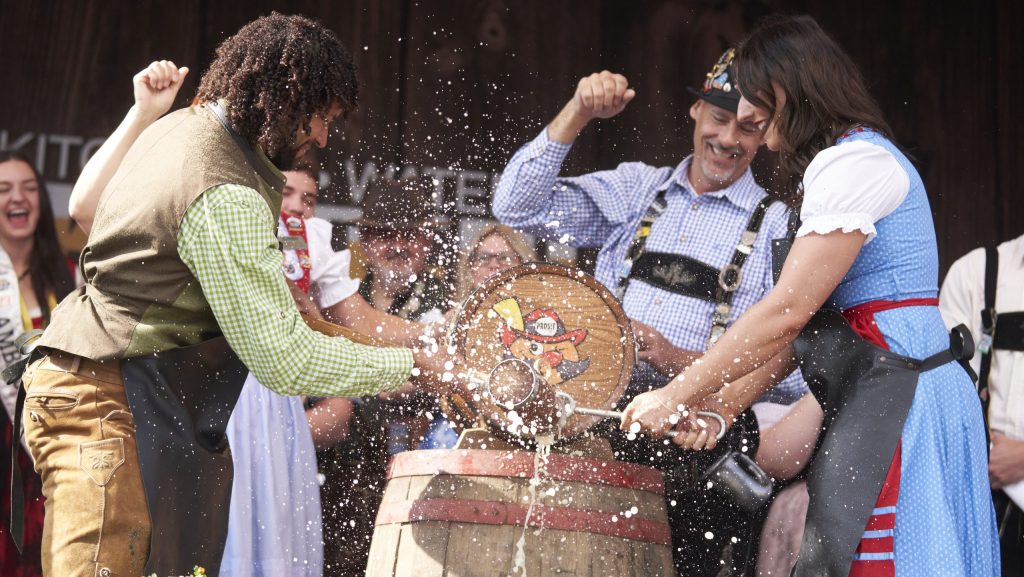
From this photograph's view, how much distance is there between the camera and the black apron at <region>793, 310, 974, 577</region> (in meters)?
2.42

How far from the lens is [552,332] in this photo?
3.23 m

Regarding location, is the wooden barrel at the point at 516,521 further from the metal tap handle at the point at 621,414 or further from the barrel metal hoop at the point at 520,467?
the metal tap handle at the point at 621,414

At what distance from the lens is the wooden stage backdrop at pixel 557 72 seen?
4680 mm

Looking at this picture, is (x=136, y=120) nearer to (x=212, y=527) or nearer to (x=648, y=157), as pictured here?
(x=212, y=527)

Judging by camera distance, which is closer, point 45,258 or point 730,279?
point 730,279

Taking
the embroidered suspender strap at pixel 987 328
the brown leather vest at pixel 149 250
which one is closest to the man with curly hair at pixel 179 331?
the brown leather vest at pixel 149 250

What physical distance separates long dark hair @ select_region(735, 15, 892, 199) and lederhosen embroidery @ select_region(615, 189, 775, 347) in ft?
3.65

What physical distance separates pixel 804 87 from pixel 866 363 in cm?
65

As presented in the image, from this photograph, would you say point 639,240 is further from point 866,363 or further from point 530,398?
point 866,363

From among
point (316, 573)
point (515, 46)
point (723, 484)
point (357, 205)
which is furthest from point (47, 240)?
point (723, 484)

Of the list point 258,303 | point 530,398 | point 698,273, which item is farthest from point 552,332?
point 258,303

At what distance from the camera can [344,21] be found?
483cm

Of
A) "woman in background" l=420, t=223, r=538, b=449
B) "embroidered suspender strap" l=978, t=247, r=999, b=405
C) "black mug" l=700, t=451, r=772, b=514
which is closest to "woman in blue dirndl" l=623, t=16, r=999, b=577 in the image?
"black mug" l=700, t=451, r=772, b=514

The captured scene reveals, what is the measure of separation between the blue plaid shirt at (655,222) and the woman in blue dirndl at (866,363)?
1196mm
